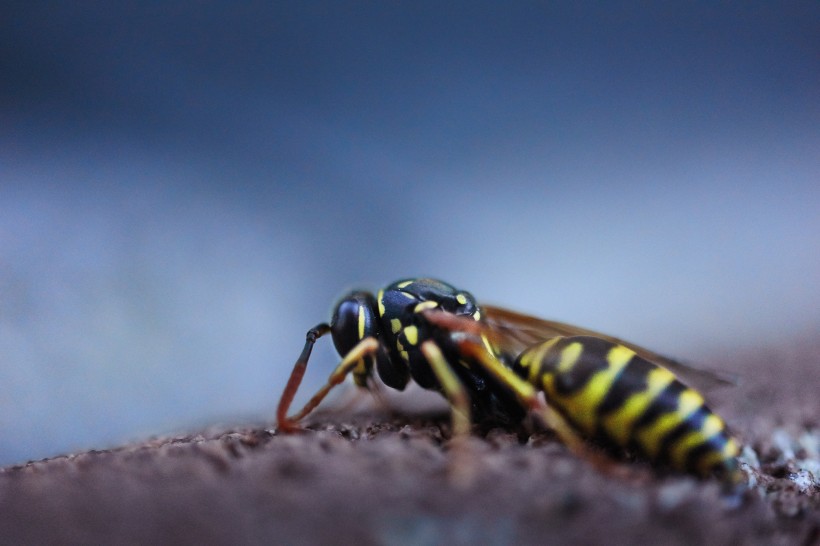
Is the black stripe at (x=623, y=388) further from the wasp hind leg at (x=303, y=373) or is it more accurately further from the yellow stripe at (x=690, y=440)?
the wasp hind leg at (x=303, y=373)

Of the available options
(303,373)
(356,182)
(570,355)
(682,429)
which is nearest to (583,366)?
(570,355)

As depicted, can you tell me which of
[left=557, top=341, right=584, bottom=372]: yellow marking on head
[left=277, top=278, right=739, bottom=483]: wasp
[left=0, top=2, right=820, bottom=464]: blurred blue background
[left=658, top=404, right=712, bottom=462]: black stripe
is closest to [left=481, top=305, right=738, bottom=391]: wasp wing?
[left=277, top=278, right=739, bottom=483]: wasp

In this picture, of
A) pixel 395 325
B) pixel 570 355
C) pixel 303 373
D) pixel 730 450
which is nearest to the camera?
pixel 730 450

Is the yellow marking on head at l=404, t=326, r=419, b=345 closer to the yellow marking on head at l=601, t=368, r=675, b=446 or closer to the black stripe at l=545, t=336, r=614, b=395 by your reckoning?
the black stripe at l=545, t=336, r=614, b=395

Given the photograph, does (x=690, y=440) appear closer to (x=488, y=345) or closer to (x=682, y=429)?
(x=682, y=429)

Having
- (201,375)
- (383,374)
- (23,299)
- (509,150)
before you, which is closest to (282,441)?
(383,374)
